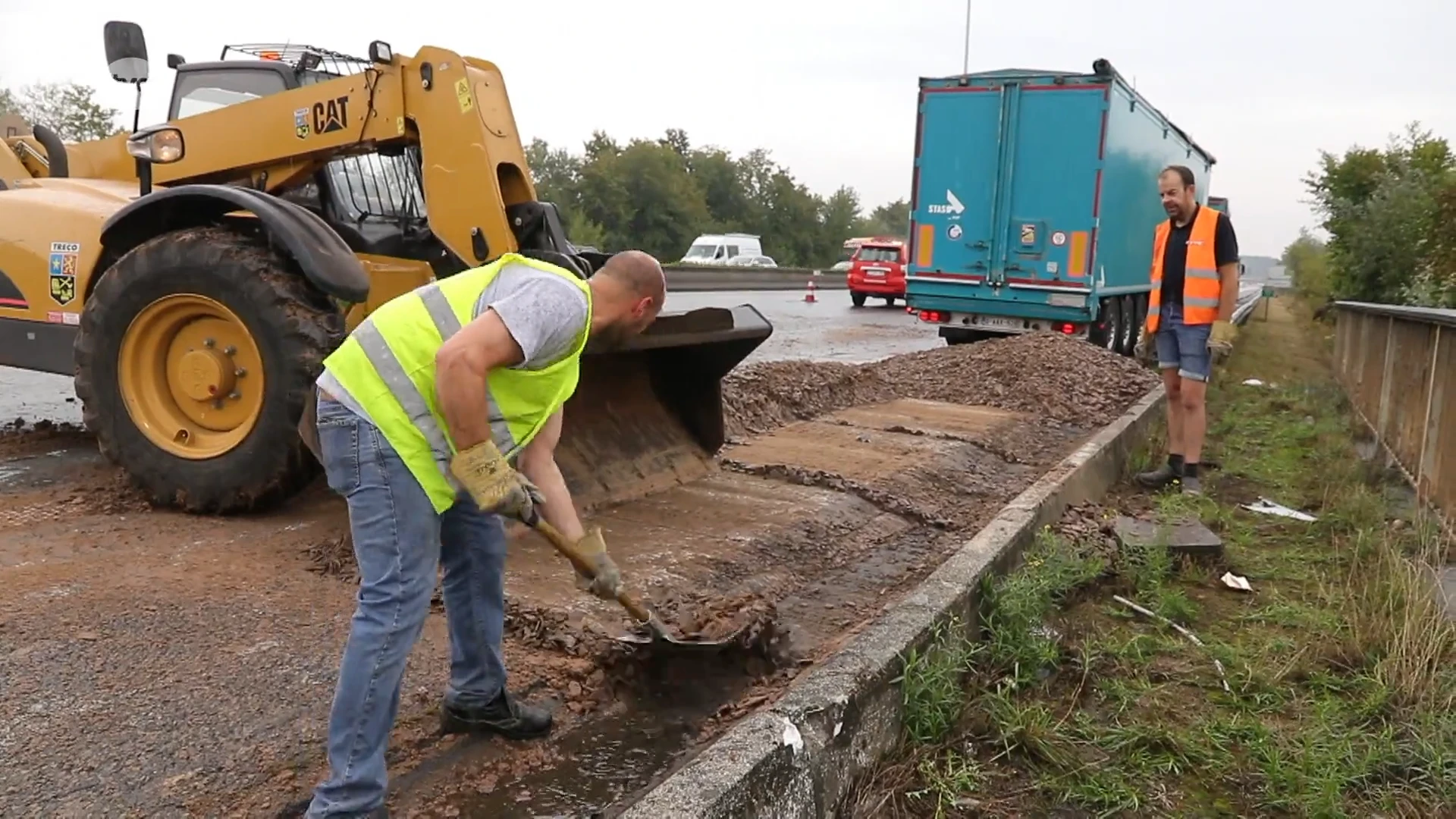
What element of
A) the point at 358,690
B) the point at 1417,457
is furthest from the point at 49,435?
the point at 1417,457

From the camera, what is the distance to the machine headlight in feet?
18.1

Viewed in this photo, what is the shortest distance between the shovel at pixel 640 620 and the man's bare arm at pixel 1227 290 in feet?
14.4

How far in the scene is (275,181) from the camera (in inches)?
213

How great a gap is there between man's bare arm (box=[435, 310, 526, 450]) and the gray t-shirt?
0.11 feet

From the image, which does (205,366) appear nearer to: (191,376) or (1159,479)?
(191,376)

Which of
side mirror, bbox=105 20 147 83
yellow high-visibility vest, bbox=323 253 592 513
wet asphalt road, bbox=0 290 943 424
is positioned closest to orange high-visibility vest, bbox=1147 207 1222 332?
yellow high-visibility vest, bbox=323 253 592 513

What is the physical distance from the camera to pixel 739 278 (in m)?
33.2

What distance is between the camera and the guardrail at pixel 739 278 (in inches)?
1148

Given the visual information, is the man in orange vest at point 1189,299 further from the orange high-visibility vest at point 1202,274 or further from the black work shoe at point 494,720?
the black work shoe at point 494,720

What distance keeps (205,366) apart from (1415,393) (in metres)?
6.76

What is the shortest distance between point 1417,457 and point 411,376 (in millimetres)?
6097

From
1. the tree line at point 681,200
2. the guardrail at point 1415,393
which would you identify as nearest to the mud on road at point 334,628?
the guardrail at point 1415,393

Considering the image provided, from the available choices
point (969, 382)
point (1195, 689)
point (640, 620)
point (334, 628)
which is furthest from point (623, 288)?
point (969, 382)

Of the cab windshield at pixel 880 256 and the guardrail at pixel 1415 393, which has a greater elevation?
the cab windshield at pixel 880 256
